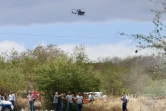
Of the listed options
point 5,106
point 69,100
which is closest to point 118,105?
point 69,100

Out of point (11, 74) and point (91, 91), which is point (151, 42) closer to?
point (91, 91)

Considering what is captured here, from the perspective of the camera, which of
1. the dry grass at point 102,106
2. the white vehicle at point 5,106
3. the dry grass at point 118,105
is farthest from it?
the dry grass at point 102,106

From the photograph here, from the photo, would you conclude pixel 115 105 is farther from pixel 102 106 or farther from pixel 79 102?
pixel 79 102

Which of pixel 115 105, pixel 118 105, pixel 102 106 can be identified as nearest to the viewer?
pixel 118 105

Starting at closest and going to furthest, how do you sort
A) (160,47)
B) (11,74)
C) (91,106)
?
(160,47)
(91,106)
(11,74)

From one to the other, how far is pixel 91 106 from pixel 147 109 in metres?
10.7

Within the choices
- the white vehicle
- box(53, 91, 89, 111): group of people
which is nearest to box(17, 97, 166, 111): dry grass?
box(53, 91, 89, 111): group of people

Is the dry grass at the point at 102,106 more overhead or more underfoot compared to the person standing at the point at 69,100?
more underfoot

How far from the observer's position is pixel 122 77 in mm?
66750

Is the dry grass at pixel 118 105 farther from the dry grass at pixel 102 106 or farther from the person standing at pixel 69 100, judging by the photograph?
the person standing at pixel 69 100

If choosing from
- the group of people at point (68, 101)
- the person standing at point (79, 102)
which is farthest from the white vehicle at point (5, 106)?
the person standing at point (79, 102)

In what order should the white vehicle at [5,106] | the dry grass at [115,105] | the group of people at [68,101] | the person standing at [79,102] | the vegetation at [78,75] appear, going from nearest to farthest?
1. the vegetation at [78,75]
2. the dry grass at [115,105]
3. the white vehicle at [5,106]
4. the person standing at [79,102]
5. the group of people at [68,101]

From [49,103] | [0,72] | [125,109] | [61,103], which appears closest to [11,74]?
[0,72]

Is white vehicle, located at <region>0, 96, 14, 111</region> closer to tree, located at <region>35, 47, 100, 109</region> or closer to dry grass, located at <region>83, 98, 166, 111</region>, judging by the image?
tree, located at <region>35, 47, 100, 109</region>
